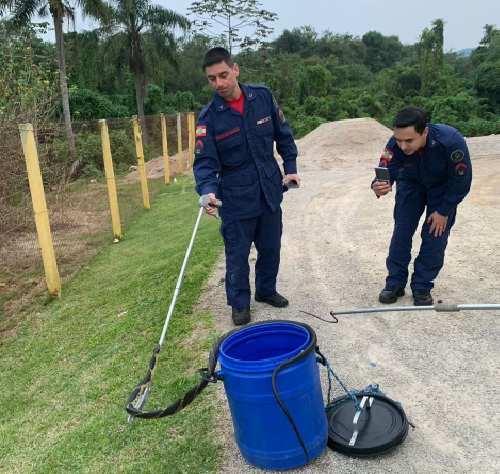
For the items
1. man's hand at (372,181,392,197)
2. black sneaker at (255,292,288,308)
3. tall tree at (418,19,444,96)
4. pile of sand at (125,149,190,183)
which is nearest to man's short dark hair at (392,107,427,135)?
man's hand at (372,181,392,197)

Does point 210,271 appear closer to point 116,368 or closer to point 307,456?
point 116,368

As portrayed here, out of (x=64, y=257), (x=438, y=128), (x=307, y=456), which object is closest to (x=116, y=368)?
(x=307, y=456)

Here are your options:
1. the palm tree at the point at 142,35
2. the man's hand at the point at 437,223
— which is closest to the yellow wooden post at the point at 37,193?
the man's hand at the point at 437,223

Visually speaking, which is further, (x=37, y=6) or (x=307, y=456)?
(x=37, y=6)

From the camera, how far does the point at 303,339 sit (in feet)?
9.47

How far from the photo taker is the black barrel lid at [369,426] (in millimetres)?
2752

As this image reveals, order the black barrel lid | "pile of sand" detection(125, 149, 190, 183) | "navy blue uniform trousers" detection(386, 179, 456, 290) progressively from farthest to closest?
1. "pile of sand" detection(125, 149, 190, 183)
2. "navy blue uniform trousers" detection(386, 179, 456, 290)
3. the black barrel lid

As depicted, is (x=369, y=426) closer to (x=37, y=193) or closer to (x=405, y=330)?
(x=405, y=330)

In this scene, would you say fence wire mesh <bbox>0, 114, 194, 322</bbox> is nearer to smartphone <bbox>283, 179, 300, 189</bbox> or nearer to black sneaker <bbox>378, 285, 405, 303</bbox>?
smartphone <bbox>283, 179, 300, 189</bbox>

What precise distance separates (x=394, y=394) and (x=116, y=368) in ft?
6.77

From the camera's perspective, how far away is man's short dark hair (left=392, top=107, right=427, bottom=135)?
13.4 feet

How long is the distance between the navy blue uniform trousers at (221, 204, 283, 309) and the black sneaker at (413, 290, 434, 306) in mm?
1184

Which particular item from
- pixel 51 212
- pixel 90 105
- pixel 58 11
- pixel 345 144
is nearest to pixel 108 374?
pixel 51 212

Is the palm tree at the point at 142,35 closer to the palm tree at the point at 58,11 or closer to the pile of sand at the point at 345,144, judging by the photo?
the palm tree at the point at 58,11
